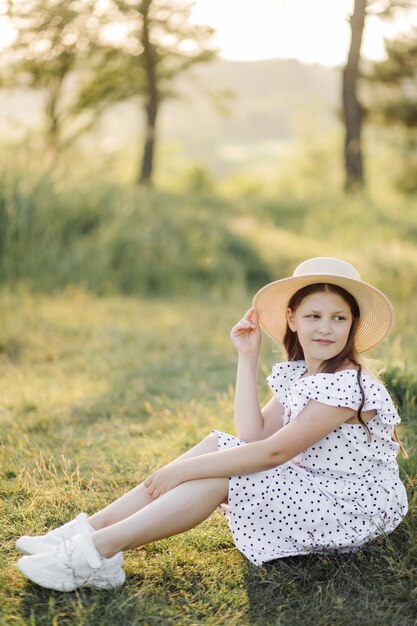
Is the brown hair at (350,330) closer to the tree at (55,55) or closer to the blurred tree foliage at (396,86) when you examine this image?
the tree at (55,55)

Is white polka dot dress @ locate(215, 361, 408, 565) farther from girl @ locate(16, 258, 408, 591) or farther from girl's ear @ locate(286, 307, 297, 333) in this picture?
girl's ear @ locate(286, 307, 297, 333)

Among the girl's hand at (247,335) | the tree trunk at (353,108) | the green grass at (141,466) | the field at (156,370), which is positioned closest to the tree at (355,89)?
the tree trunk at (353,108)

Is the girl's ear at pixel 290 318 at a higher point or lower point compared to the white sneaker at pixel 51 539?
higher

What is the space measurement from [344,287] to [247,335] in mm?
470

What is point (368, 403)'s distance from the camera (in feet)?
7.98

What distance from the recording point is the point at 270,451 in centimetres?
239

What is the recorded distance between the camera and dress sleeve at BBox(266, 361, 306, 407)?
2.74 meters

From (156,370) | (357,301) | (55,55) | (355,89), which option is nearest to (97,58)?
(55,55)

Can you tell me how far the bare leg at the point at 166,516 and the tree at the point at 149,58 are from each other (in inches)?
577

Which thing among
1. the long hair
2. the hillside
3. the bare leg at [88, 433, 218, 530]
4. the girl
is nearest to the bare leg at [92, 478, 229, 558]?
the girl

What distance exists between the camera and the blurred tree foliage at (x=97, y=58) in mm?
15781

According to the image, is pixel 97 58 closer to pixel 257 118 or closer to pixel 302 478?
pixel 302 478

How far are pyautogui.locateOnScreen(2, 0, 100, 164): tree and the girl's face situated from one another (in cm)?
1101

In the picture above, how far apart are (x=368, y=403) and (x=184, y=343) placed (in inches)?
143
